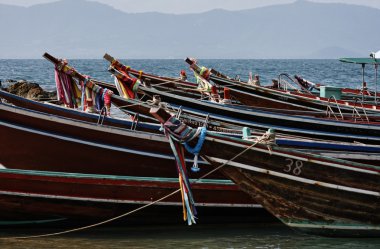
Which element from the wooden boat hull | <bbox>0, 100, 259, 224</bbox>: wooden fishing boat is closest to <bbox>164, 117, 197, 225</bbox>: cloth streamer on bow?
<bbox>0, 100, 259, 224</bbox>: wooden fishing boat

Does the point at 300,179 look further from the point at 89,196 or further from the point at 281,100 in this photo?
the point at 281,100

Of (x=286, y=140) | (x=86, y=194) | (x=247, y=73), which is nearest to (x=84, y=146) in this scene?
(x=86, y=194)

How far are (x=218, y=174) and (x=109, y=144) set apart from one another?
200cm

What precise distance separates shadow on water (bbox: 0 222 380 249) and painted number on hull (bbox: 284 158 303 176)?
5.03 feet

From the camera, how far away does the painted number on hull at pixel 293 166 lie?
1103 cm

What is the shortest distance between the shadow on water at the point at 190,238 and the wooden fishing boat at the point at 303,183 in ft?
1.44

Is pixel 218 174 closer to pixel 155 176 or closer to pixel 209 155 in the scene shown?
pixel 155 176

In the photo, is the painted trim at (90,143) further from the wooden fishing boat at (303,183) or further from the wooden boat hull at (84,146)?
the wooden fishing boat at (303,183)

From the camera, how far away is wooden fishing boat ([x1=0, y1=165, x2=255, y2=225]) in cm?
1240

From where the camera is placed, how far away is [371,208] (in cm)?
1159

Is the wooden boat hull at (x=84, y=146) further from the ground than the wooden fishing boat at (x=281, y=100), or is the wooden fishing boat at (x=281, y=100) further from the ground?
the wooden fishing boat at (x=281, y=100)

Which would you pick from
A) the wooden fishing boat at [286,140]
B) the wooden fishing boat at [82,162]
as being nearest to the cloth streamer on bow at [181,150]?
the wooden fishing boat at [82,162]

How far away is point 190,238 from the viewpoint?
1247 cm

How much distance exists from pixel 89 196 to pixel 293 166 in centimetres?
352
